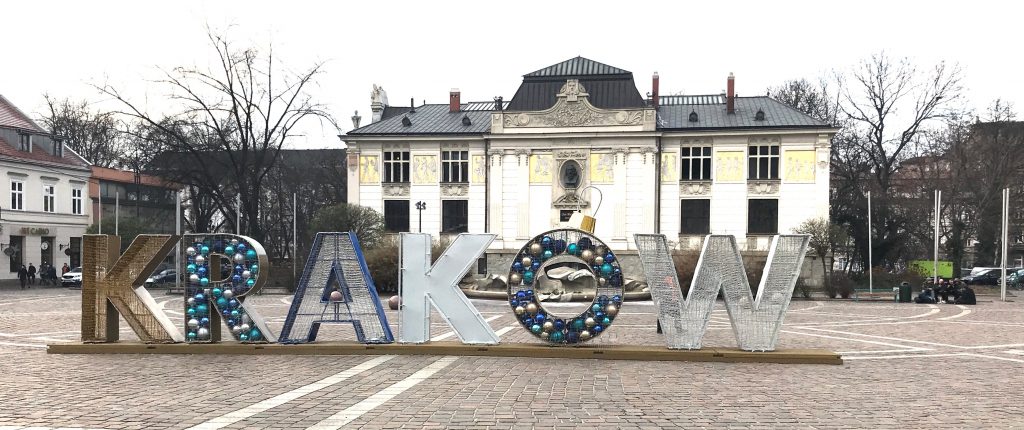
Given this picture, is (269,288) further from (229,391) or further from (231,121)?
(229,391)

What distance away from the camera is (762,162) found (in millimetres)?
46531

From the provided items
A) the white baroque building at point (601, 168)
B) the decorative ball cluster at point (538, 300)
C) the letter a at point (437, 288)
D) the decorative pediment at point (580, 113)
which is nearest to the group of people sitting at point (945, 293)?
the white baroque building at point (601, 168)

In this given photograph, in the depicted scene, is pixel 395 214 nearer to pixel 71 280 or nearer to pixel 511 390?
pixel 71 280

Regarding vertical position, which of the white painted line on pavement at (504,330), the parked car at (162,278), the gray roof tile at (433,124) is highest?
the gray roof tile at (433,124)

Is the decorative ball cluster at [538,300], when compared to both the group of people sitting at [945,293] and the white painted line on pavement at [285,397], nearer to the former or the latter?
the white painted line on pavement at [285,397]

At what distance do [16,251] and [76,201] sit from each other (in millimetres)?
5803

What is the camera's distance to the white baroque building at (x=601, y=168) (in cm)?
4631

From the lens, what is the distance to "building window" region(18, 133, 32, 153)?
158 feet

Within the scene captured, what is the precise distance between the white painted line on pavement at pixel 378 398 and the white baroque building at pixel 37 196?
143 ft

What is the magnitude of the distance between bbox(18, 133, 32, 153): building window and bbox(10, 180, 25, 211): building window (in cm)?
256

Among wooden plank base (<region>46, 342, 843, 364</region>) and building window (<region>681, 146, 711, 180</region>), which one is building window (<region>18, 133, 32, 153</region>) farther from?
wooden plank base (<region>46, 342, 843, 364</region>)

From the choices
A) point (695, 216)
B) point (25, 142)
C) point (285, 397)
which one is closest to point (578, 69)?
point (695, 216)

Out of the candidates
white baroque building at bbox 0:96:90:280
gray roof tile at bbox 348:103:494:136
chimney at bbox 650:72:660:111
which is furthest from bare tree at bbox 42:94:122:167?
chimney at bbox 650:72:660:111

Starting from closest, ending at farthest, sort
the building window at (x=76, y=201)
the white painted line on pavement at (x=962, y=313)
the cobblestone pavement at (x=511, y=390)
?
the cobblestone pavement at (x=511, y=390) < the white painted line on pavement at (x=962, y=313) < the building window at (x=76, y=201)
